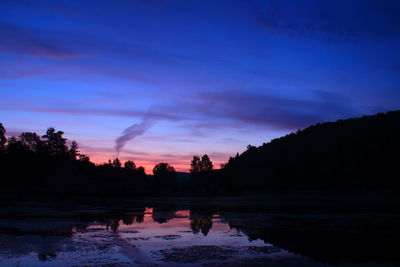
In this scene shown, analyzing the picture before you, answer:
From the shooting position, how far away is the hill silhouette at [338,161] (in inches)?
3004

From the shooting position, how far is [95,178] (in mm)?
99125

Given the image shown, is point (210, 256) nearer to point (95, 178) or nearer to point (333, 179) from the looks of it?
point (333, 179)

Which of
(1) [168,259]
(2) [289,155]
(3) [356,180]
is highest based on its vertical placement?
(2) [289,155]

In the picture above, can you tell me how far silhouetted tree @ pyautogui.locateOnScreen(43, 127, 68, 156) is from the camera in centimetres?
11912

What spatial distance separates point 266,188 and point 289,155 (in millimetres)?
25926

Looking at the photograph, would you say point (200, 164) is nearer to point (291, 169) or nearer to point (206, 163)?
point (206, 163)

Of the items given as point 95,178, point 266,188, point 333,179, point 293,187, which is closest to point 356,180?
point 333,179

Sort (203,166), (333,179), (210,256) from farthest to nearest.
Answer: (203,166), (333,179), (210,256)

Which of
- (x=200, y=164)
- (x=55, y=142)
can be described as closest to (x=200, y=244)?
(x=55, y=142)

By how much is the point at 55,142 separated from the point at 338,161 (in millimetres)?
85045

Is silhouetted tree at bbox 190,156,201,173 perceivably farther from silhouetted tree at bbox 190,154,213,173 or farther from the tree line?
the tree line

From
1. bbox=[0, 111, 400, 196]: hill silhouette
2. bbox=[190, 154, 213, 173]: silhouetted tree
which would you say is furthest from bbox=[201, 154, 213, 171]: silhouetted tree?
bbox=[0, 111, 400, 196]: hill silhouette

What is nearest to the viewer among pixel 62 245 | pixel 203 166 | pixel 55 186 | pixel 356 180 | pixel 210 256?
pixel 210 256

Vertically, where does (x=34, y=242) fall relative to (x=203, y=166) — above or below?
below
